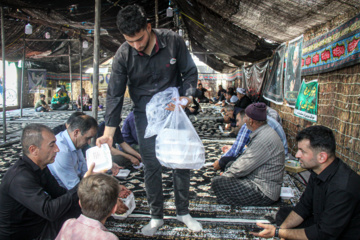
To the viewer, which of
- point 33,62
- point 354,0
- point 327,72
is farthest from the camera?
point 33,62

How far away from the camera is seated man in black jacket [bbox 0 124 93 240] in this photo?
1.66 meters

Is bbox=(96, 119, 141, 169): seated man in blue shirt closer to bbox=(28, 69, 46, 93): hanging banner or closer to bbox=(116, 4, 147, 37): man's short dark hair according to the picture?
bbox=(116, 4, 147, 37): man's short dark hair

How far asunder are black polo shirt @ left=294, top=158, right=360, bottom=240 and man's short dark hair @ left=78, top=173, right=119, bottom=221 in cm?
124

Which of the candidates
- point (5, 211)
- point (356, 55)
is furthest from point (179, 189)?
point (356, 55)

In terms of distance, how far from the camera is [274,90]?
635cm

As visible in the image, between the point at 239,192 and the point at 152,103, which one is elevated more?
the point at 152,103

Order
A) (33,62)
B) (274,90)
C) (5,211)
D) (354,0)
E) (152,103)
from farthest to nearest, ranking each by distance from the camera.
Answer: (33,62), (274,90), (354,0), (152,103), (5,211)

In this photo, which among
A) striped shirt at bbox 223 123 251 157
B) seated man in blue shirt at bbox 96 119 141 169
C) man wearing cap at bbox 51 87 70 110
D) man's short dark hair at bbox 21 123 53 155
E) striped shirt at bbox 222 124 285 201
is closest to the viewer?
man's short dark hair at bbox 21 123 53 155

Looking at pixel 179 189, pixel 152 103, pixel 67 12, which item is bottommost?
pixel 179 189

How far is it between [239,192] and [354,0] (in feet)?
7.10

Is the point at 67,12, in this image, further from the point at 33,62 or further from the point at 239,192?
the point at 33,62

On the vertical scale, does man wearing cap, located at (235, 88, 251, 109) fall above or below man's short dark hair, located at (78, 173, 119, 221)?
above

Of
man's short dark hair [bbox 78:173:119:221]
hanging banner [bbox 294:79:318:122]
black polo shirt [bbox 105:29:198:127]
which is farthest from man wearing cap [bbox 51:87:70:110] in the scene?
man's short dark hair [bbox 78:173:119:221]

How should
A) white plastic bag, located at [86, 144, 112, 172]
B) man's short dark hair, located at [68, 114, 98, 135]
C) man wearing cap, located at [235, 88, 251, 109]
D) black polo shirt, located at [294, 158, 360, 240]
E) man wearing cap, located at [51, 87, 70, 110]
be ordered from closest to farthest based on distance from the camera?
black polo shirt, located at [294, 158, 360, 240] < white plastic bag, located at [86, 144, 112, 172] < man's short dark hair, located at [68, 114, 98, 135] < man wearing cap, located at [235, 88, 251, 109] < man wearing cap, located at [51, 87, 70, 110]
